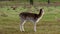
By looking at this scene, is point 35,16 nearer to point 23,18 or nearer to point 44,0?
point 23,18

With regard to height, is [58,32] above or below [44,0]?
above

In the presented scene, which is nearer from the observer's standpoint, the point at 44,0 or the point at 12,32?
the point at 12,32

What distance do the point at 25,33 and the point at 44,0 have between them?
41.6m

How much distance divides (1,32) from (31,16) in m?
1.88

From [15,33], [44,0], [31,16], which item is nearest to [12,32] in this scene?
[15,33]

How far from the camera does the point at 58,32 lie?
1460cm

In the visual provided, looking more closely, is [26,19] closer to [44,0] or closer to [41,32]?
[41,32]

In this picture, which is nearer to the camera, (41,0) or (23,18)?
(23,18)

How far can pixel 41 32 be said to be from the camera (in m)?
14.5

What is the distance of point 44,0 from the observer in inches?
2181

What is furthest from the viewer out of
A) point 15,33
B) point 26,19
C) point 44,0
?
point 44,0

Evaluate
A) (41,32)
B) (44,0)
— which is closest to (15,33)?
(41,32)

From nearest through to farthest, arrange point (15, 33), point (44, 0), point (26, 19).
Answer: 1. point (15, 33)
2. point (26, 19)
3. point (44, 0)

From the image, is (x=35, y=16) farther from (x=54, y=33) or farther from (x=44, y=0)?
(x=44, y=0)
